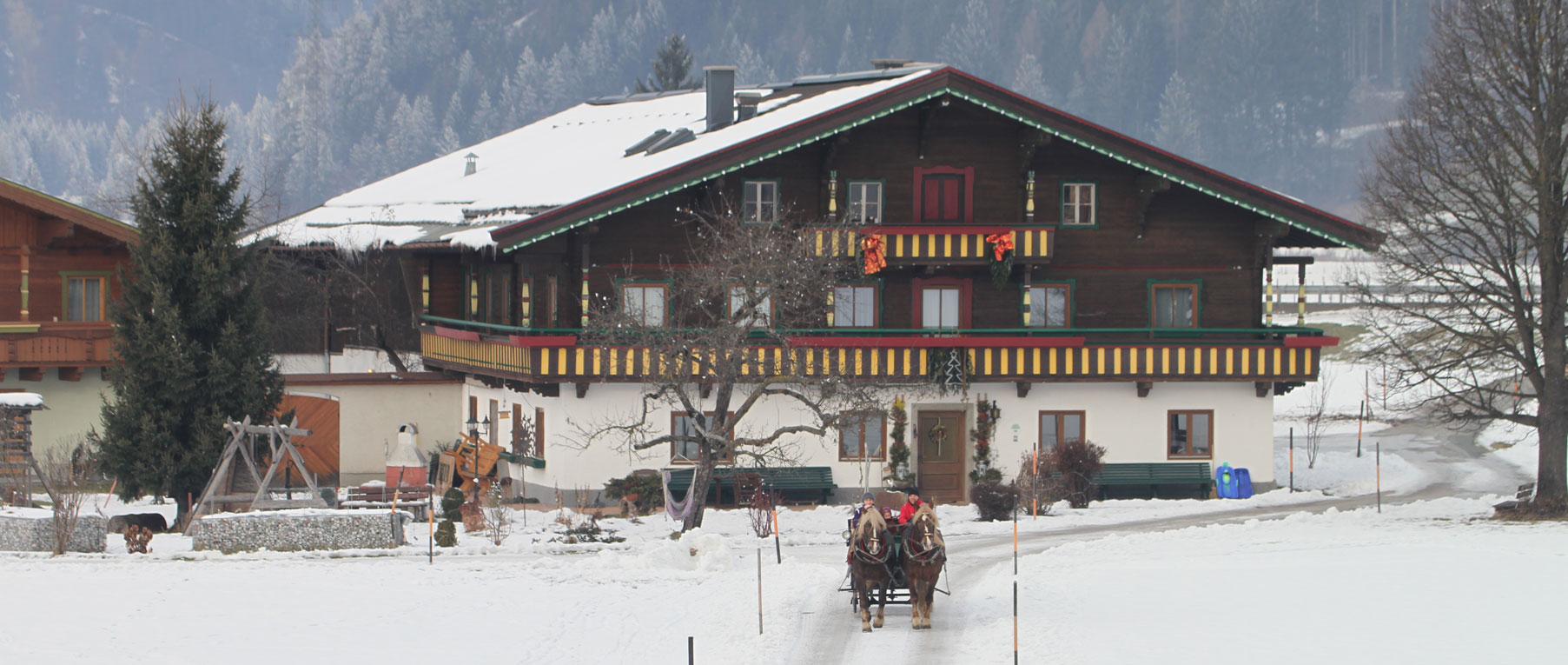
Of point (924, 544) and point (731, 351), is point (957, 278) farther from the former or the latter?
point (924, 544)

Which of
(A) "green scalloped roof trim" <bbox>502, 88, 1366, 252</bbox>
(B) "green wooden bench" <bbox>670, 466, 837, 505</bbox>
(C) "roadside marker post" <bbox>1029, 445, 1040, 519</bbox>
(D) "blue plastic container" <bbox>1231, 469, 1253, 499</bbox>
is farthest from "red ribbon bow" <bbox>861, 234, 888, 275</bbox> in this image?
(D) "blue plastic container" <bbox>1231, 469, 1253, 499</bbox>

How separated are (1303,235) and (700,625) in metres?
22.7

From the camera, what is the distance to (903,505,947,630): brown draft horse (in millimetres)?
21609

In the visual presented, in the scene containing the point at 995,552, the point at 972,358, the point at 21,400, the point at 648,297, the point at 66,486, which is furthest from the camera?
the point at 648,297

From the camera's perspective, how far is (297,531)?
28.1 metres

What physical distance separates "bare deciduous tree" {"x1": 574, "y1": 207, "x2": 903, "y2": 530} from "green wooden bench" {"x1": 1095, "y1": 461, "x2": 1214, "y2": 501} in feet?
18.3

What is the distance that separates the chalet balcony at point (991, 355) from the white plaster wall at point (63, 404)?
25.8ft

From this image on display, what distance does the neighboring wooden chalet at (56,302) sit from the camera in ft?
127

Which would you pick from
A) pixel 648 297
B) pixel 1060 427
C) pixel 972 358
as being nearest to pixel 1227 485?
pixel 1060 427

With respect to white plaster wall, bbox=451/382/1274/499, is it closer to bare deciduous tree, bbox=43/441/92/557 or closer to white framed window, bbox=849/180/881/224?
white framed window, bbox=849/180/881/224

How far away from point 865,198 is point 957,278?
2.64 metres

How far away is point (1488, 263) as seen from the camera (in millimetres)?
33281

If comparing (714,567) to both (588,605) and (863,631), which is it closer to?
(588,605)

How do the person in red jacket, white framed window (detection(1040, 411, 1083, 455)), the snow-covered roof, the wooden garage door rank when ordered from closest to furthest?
the person in red jacket < the snow-covered roof < white framed window (detection(1040, 411, 1083, 455)) < the wooden garage door
